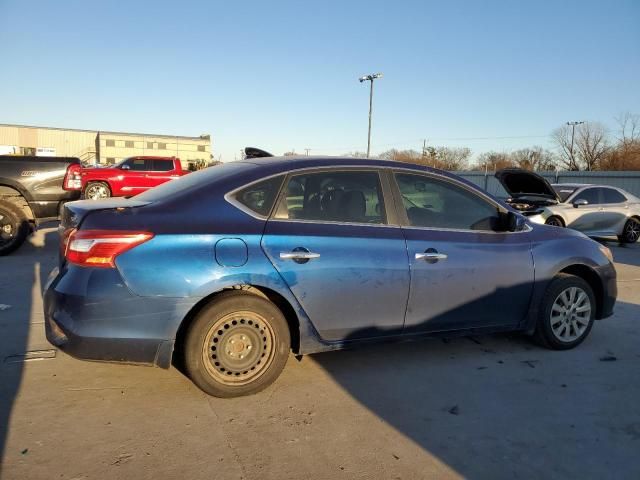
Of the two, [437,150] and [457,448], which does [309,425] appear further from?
[437,150]

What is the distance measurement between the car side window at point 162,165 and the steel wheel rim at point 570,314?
15.8 m

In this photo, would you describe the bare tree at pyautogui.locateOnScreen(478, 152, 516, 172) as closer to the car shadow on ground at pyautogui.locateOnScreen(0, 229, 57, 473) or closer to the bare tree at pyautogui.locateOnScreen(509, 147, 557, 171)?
the bare tree at pyautogui.locateOnScreen(509, 147, 557, 171)

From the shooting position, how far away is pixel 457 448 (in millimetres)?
3045

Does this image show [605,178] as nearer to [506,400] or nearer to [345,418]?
[506,400]

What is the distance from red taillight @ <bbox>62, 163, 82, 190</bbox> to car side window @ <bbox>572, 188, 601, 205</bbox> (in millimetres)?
10778

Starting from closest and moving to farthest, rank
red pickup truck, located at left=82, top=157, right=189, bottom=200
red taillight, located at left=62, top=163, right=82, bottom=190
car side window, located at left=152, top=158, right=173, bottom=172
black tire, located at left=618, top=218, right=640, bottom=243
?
1. red taillight, located at left=62, top=163, right=82, bottom=190
2. black tire, located at left=618, top=218, right=640, bottom=243
3. red pickup truck, located at left=82, top=157, right=189, bottom=200
4. car side window, located at left=152, top=158, right=173, bottom=172

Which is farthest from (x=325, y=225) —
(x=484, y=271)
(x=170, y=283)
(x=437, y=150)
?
(x=437, y=150)

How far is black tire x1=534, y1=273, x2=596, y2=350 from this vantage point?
181 inches

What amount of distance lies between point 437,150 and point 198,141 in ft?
120

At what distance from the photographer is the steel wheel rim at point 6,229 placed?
341 inches

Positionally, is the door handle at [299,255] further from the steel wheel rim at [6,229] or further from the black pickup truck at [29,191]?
the steel wheel rim at [6,229]

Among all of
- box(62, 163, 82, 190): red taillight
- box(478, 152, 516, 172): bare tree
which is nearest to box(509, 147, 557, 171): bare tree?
box(478, 152, 516, 172): bare tree

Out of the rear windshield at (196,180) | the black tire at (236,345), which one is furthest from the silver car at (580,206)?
the black tire at (236,345)

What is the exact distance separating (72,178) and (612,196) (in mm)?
12364
